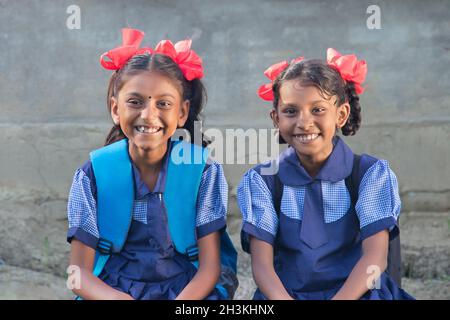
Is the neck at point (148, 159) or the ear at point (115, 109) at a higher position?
the ear at point (115, 109)

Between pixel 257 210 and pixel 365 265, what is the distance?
1.56 feet

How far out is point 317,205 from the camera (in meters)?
3.27

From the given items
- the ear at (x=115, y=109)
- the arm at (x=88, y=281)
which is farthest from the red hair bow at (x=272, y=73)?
the arm at (x=88, y=281)

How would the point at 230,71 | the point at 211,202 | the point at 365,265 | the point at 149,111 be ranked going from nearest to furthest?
1. the point at 365,265
2. the point at 149,111
3. the point at 211,202
4. the point at 230,71

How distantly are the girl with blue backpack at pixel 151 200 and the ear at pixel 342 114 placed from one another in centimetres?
53

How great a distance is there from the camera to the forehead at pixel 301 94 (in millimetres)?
3242

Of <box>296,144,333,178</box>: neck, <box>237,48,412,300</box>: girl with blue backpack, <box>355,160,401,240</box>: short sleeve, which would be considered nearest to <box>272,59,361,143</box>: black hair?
<box>237,48,412,300</box>: girl with blue backpack

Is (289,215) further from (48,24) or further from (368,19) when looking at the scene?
(48,24)

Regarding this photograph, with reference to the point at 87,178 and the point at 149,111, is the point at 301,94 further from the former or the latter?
the point at 87,178

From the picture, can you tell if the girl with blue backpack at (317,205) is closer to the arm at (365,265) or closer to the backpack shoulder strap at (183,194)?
the arm at (365,265)

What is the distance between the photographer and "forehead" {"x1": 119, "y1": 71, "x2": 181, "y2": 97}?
10.7 feet

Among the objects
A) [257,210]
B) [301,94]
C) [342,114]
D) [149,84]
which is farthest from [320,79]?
[149,84]
